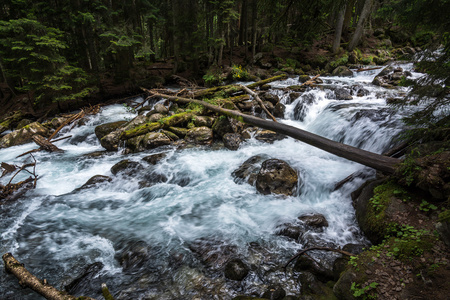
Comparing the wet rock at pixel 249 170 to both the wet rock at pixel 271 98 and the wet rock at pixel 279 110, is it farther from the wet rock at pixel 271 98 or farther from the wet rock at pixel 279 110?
the wet rock at pixel 271 98

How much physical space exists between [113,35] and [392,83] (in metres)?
17.0

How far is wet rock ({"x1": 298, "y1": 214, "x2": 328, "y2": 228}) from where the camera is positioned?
478cm

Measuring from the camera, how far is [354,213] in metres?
4.98

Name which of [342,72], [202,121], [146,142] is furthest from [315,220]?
[342,72]

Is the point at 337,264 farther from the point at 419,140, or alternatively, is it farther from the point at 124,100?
the point at 124,100

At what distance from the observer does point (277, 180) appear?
19.9 ft

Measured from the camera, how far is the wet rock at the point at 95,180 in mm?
6901

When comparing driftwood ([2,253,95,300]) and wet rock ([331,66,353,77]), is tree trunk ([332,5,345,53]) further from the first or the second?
driftwood ([2,253,95,300])

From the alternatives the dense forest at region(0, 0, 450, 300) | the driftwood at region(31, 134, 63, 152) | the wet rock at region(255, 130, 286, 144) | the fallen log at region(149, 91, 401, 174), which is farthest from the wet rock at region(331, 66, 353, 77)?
the driftwood at region(31, 134, 63, 152)

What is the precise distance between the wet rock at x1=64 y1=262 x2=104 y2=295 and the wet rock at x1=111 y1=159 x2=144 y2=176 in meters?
3.59

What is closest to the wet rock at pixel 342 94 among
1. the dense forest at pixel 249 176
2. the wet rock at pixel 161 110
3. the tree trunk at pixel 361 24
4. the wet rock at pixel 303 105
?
the dense forest at pixel 249 176

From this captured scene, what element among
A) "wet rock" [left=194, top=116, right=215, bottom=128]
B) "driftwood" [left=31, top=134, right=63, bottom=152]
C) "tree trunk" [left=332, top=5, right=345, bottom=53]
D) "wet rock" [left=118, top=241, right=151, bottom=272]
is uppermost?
"tree trunk" [left=332, top=5, right=345, bottom=53]

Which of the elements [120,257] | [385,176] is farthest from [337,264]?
[120,257]

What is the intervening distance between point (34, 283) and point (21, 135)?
36.6ft
